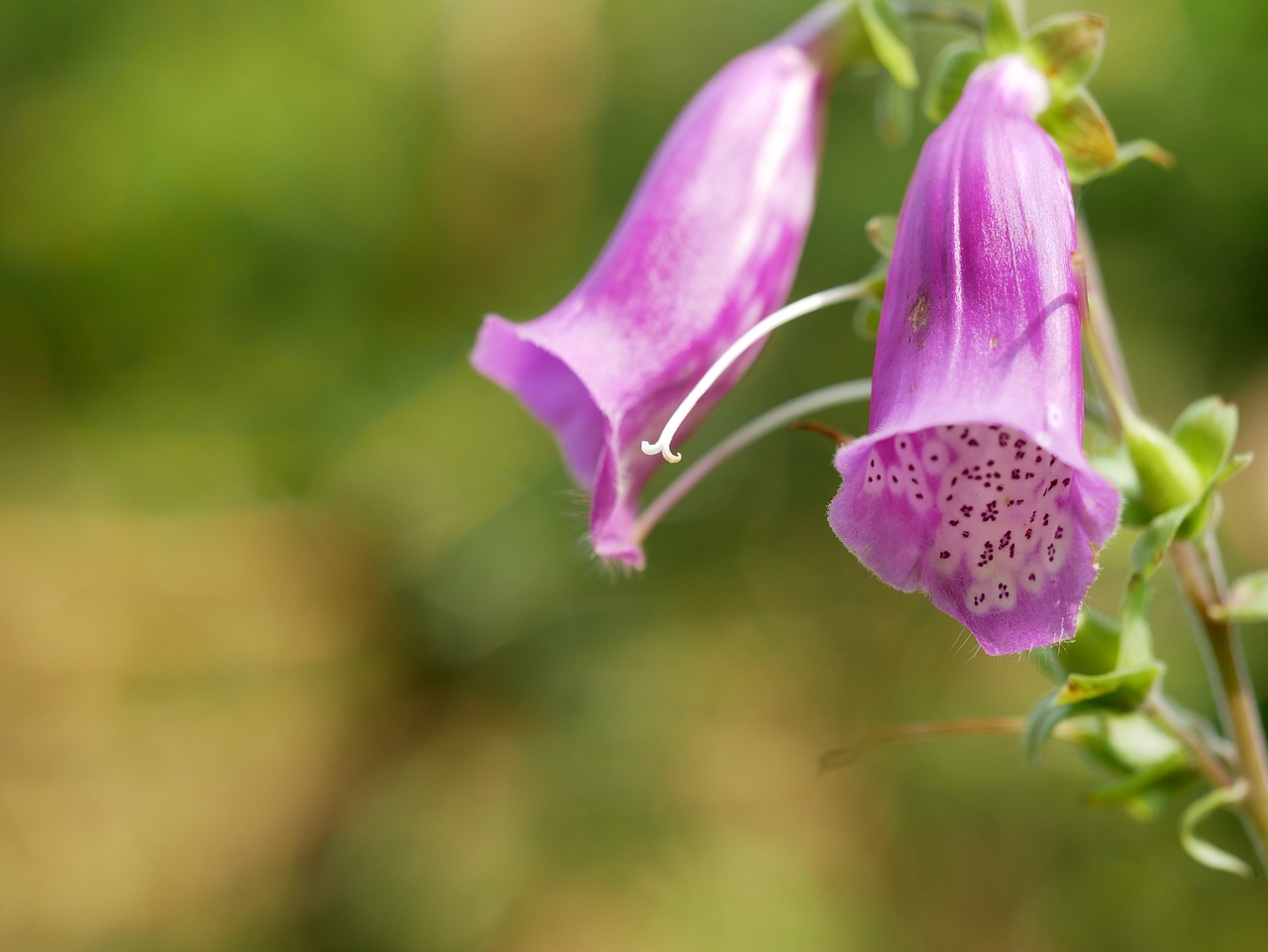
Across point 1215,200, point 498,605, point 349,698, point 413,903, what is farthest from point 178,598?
point 1215,200

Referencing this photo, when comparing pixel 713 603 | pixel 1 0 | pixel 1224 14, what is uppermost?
pixel 1 0

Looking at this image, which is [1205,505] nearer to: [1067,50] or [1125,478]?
[1125,478]

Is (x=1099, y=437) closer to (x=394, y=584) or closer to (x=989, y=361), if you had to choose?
(x=989, y=361)

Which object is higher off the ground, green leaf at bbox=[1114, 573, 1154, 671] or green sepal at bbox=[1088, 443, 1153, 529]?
green sepal at bbox=[1088, 443, 1153, 529]

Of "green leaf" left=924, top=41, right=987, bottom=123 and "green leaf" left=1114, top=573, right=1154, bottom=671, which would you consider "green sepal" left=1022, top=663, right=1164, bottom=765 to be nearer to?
"green leaf" left=1114, top=573, right=1154, bottom=671

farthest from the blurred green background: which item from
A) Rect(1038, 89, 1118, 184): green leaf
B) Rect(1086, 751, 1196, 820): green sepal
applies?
Rect(1038, 89, 1118, 184): green leaf

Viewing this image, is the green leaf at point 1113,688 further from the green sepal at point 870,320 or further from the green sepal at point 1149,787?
the green sepal at point 870,320

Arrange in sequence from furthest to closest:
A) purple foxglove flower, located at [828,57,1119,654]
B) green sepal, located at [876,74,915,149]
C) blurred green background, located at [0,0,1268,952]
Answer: blurred green background, located at [0,0,1268,952] → green sepal, located at [876,74,915,149] → purple foxglove flower, located at [828,57,1119,654]
